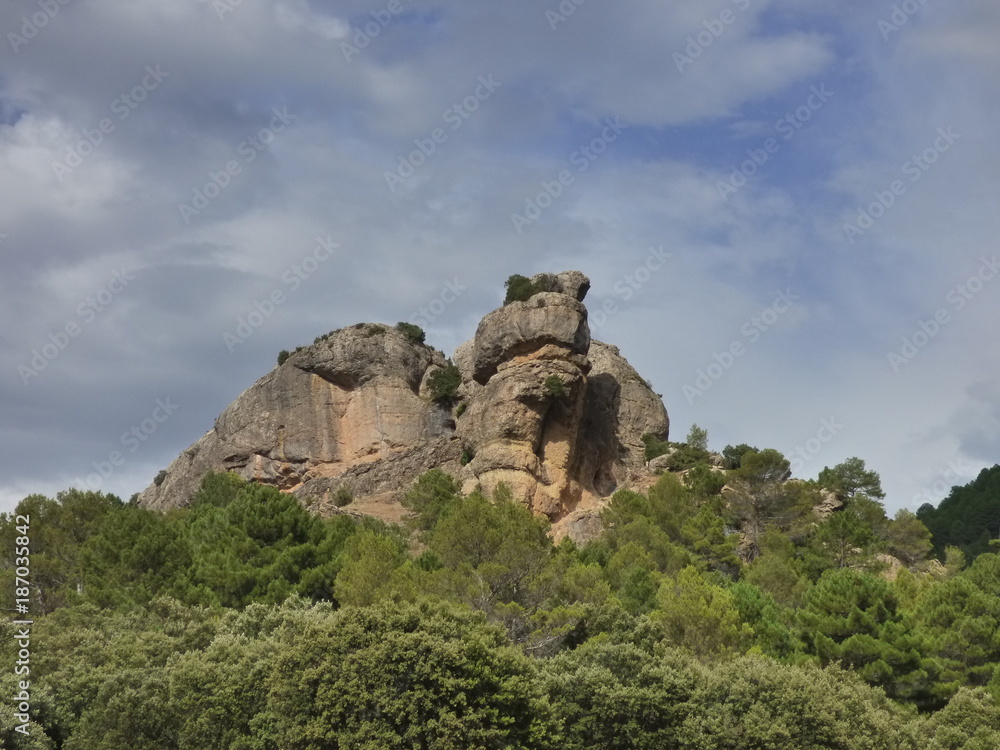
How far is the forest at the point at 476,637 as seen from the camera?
26.4 metres

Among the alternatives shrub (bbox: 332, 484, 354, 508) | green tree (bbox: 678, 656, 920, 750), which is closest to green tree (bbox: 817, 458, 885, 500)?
shrub (bbox: 332, 484, 354, 508)

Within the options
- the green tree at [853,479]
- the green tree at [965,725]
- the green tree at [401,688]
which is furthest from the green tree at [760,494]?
the green tree at [401,688]

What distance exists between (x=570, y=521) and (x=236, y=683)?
42.2m

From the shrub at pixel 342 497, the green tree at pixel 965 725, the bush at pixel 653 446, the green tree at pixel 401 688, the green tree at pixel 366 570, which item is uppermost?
the bush at pixel 653 446

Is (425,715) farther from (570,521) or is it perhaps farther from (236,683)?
(570,521)

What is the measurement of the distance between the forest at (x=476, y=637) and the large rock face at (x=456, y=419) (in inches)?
Result: 515

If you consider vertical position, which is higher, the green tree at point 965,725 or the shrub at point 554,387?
the shrub at point 554,387

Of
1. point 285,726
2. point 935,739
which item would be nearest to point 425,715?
point 285,726

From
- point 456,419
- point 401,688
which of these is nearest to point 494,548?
point 401,688

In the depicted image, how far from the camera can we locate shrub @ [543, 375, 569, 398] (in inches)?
2857

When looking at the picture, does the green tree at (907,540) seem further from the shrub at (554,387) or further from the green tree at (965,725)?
the green tree at (965,725)

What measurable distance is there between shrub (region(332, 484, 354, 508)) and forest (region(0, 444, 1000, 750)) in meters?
12.9

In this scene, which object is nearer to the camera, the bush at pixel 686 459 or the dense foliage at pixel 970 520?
the bush at pixel 686 459

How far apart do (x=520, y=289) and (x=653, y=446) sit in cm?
1582
